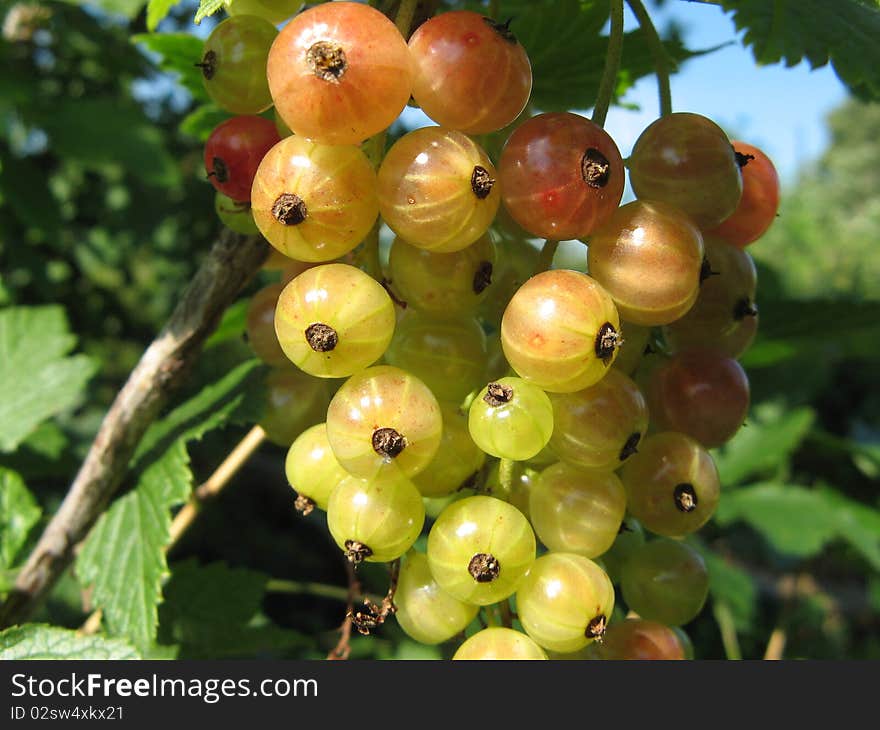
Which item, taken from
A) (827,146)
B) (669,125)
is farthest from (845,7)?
(827,146)

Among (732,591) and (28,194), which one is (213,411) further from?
(732,591)

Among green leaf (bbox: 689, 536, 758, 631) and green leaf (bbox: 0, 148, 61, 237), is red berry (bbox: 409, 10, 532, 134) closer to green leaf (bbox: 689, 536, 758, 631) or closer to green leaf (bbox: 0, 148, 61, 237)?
green leaf (bbox: 689, 536, 758, 631)

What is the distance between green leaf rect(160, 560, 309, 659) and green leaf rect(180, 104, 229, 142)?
0.58 meters

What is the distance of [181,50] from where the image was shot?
0.94 m

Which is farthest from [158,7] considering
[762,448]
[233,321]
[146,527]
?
[762,448]

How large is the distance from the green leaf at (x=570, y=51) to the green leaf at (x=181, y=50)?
383mm

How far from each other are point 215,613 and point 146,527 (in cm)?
24

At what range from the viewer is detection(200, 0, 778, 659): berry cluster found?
583 mm

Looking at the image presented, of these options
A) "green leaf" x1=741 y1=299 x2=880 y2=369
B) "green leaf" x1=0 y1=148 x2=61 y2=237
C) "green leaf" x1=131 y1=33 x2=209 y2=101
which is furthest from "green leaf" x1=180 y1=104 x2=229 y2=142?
"green leaf" x1=741 y1=299 x2=880 y2=369

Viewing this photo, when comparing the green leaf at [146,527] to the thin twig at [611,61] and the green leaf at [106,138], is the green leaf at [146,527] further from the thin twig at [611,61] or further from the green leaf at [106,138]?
the green leaf at [106,138]

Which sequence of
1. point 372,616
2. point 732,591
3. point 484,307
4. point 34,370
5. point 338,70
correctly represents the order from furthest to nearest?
point 732,591 < point 34,370 < point 484,307 < point 372,616 < point 338,70

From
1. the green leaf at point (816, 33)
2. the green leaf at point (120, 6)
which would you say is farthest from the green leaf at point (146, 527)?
the green leaf at point (120, 6)

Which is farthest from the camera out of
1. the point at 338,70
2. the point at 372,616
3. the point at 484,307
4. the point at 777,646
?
the point at 777,646

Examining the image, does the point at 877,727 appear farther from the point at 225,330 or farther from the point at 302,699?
the point at 225,330
